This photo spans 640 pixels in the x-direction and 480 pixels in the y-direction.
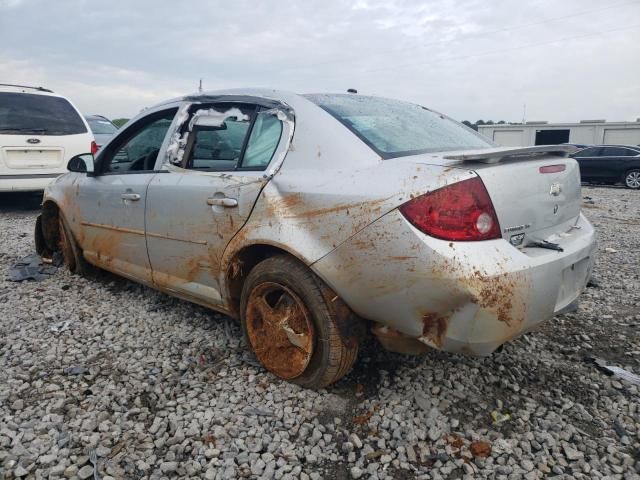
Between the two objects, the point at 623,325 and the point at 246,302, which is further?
the point at 623,325

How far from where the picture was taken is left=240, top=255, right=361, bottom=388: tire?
2373 millimetres

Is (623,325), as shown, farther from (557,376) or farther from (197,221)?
(197,221)

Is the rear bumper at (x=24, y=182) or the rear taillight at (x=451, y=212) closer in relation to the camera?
the rear taillight at (x=451, y=212)

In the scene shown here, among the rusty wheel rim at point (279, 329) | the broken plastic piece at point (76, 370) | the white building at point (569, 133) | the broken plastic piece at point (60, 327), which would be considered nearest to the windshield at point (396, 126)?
the rusty wheel rim at point (279, 329)

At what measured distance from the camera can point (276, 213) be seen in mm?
2445

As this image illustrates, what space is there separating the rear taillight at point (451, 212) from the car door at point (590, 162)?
16899 mm

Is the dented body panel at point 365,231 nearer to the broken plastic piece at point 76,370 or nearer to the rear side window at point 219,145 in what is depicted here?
the rear side window at point 219,145

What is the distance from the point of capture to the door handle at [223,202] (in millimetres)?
2631

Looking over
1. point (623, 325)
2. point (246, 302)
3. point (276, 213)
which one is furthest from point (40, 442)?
point (623, 325)

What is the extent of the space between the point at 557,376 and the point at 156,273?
263 centimetres

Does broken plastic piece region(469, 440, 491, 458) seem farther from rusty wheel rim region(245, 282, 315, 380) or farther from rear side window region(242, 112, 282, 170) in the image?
rear side window region(242, 112, 282, 170)

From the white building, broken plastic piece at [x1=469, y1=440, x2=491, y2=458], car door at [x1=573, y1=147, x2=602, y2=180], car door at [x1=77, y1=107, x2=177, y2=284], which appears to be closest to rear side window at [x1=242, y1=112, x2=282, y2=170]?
car door at [x1=77, y1=107, x2=177, y2=284]

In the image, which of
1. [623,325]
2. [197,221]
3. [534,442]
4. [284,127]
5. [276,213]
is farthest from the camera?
[623,325]

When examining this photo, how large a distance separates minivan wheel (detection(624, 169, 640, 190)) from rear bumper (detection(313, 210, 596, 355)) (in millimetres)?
16673
